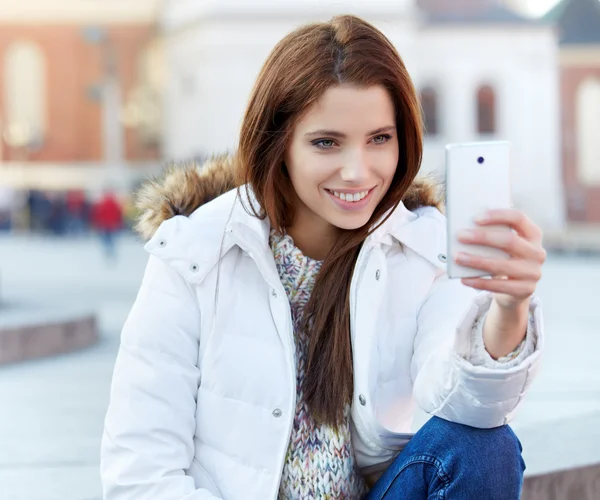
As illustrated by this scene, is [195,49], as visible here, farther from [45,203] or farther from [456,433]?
[456,433]

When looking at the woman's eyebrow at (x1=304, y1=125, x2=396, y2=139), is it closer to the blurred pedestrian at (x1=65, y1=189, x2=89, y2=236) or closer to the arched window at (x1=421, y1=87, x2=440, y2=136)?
the blurred pedestrian at (x1=65, y1=189, x2=89, y2=236)

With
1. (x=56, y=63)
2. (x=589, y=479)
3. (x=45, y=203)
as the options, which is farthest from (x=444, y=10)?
(x=589, y=479)

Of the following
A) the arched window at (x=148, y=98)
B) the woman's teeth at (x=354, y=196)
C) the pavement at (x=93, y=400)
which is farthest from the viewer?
the arched window at (x=148, y=98)

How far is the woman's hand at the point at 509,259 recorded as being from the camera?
5.54 ft

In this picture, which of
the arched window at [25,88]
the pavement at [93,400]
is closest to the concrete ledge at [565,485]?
the pavement at [93,400]

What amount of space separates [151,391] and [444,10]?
37.3m

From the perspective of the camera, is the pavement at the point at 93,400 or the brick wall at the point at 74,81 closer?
the pavement at the point at 93,400

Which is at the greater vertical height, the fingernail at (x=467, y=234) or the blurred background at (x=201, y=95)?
the blurred background at (x=201, y=95)

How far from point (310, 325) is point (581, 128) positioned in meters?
33.5

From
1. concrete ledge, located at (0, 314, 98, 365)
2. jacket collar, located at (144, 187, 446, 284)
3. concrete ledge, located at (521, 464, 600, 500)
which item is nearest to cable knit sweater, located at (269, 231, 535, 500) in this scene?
jacket collar, located at (144, 187, 446, 284)

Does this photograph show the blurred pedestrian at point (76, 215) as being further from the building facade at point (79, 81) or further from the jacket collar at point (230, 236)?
the jacket collar at point (230, 236)

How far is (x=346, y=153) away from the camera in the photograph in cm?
210

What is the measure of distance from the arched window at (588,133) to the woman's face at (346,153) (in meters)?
33.4

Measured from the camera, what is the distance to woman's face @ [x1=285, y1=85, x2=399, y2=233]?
2.08 meters
